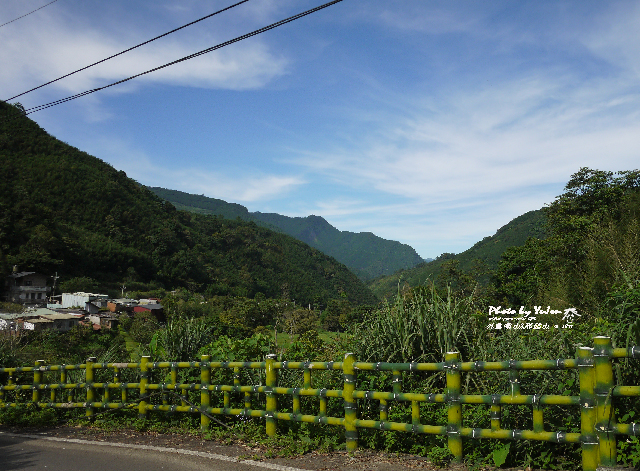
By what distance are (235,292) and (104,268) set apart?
32120mm

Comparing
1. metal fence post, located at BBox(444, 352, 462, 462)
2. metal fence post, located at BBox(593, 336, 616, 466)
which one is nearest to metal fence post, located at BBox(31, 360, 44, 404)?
metal fence post, located at BBox(444, 352, 462, 462)

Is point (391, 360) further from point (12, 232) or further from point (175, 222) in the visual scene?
point (175, 222)

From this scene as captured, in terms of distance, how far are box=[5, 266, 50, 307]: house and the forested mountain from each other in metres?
1.72

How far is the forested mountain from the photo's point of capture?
82.9 meters

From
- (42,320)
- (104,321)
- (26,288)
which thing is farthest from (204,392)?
(26,288)

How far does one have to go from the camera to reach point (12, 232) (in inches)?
3125

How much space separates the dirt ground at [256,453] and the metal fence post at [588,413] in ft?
3.41

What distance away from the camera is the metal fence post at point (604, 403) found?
143 inches

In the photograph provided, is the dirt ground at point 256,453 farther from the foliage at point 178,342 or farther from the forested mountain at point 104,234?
the forested mountain at point 104,234

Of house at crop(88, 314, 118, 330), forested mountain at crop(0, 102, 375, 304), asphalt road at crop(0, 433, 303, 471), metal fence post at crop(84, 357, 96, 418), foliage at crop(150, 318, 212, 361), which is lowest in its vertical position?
house at crop(88, 314, 118, 330)

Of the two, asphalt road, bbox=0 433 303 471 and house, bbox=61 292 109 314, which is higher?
house, bbox=61 292 109 314

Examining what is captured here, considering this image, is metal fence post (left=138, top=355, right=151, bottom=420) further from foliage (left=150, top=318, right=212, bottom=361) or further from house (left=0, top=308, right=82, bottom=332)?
house (left=0, top=308, right=82, bottom=332)

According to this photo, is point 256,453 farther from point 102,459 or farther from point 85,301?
point 85,301

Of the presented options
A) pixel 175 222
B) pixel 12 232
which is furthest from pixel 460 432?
pixel 175 222
